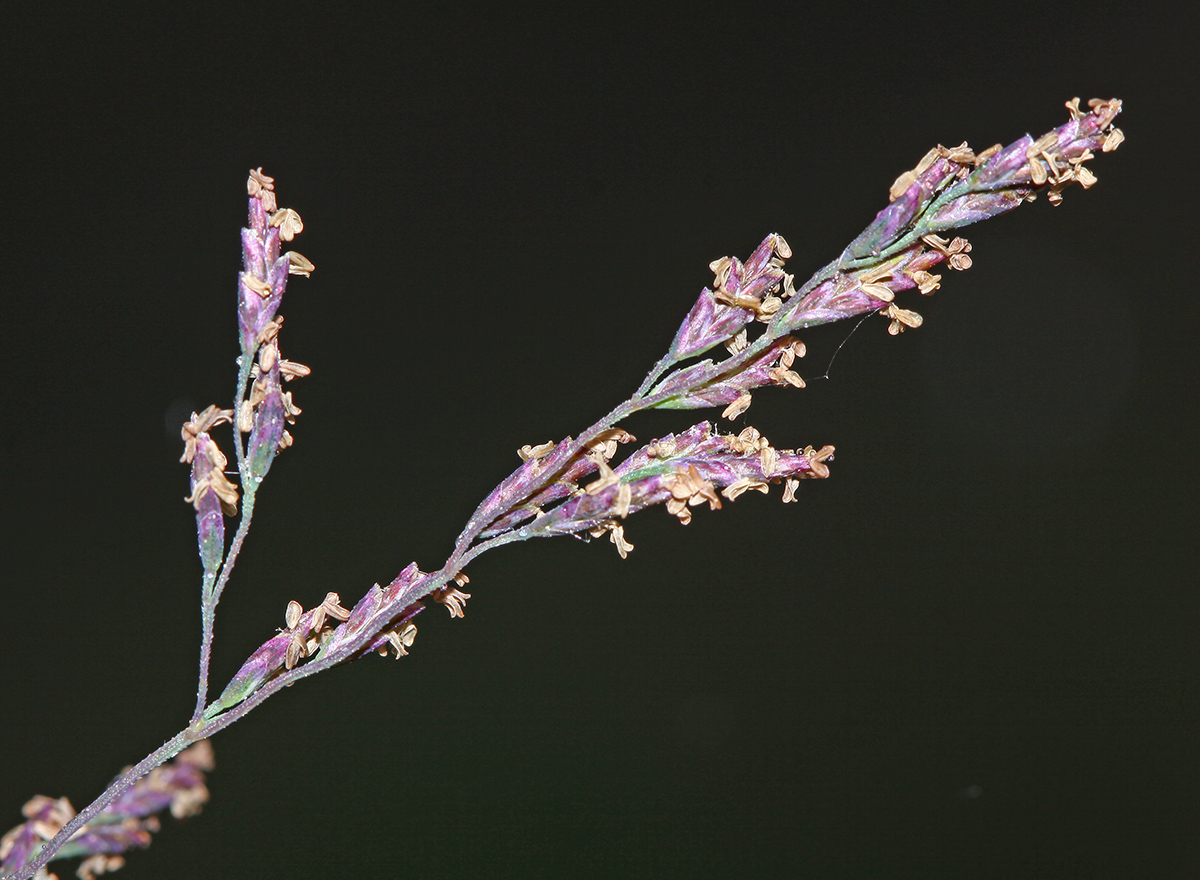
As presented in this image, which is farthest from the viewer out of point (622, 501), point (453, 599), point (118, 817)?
point (118, 817)

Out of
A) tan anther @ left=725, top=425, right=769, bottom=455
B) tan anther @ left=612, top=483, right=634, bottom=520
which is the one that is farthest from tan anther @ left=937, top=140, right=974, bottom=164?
tan anther @ left=612, top=483, right=634, bottom=520

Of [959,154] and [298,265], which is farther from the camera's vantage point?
[298,265]

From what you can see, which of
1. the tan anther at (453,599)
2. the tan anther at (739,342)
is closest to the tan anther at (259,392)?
the tan anther at (453,599)

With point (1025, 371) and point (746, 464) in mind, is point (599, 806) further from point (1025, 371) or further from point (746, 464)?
point (1025, 371)

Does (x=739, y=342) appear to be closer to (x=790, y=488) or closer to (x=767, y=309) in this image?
(x=767, y=309)

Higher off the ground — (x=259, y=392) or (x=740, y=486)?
(x=259, y=392)

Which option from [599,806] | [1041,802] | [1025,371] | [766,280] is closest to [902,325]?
[766,280]

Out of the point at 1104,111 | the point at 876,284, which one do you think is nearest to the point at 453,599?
the point at 876,284
